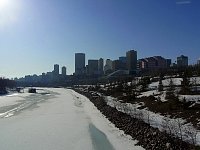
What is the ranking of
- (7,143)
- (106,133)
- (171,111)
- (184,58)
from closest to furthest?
(7,143), (106,133), (171,111), (184,58)

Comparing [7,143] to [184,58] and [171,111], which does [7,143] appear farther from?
[184,58]

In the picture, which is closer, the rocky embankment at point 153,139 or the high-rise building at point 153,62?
the rocky embankment at point 153,139

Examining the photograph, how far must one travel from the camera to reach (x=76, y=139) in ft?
67.5

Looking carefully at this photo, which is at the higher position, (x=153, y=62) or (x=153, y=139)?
Answer: (x=153, y=62)

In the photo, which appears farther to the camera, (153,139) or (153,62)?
(153,62)

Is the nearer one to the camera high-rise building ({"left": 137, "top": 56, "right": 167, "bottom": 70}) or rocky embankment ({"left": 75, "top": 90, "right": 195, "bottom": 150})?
rocky embankment ({"left": 75, "top": 90, "right": 195, "bottom": 150})

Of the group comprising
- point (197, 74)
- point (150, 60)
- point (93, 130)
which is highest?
point (150, 60)

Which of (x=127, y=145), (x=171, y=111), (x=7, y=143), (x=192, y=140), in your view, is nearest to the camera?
(x=192, y=140)

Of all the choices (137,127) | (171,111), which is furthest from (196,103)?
(137,127)

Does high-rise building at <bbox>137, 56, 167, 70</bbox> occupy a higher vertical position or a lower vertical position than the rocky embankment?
higher

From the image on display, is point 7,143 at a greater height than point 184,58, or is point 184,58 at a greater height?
point 184,58

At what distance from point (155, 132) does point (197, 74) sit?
127 ft

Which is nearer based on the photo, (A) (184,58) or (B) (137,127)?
(B) (137,127)

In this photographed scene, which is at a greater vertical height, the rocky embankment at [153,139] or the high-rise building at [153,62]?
the high-rise building at [153,62]
